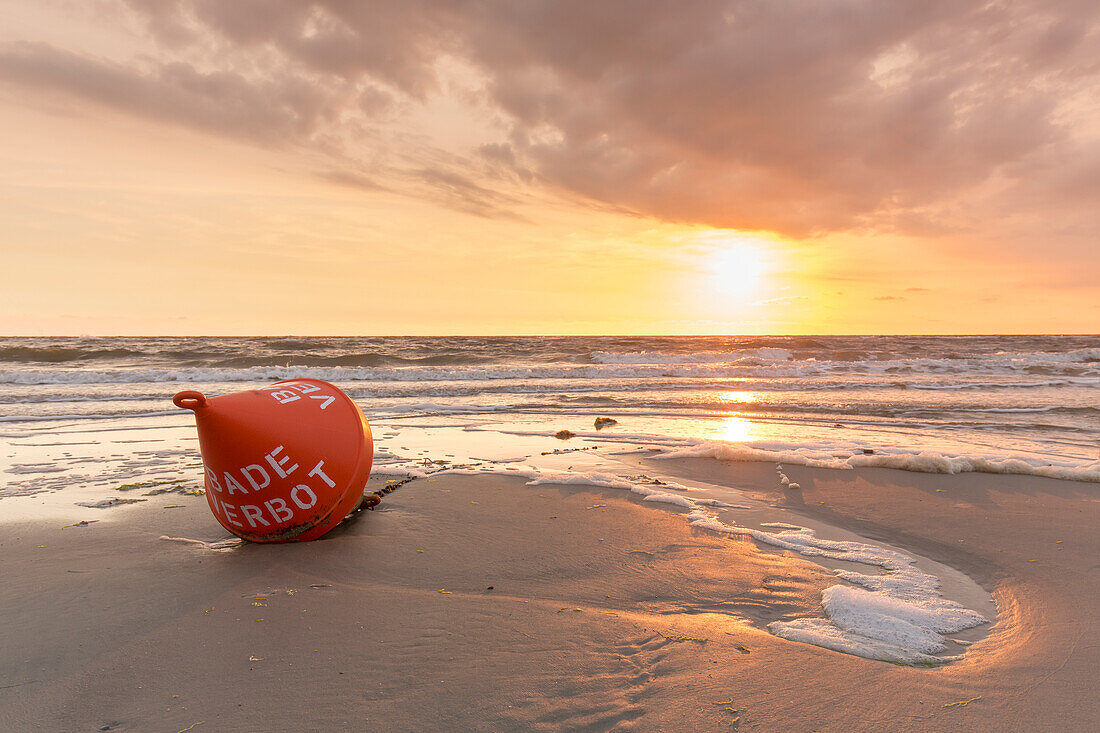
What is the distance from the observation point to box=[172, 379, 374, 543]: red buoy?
3693 millimetres

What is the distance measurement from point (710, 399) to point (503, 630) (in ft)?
39.7

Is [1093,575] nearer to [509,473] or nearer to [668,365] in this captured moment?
[509,473]

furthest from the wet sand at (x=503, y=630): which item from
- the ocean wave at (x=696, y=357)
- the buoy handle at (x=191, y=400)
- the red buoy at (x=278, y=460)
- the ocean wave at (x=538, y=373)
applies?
the ocean wave at (x=696, y=357)

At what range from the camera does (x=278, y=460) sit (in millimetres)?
3773

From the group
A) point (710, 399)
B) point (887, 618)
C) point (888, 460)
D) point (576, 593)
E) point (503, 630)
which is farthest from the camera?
point (710, 399)

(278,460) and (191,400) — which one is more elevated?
(191,400)

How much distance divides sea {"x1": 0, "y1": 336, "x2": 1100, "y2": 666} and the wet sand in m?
0.26

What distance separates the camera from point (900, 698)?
2.34 m

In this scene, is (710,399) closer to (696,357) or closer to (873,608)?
(873,608)

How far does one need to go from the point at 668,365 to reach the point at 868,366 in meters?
8.99

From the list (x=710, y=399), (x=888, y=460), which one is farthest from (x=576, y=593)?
(x=710, y=399)

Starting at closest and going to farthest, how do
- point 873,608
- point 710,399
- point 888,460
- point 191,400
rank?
1. point 873,608
2. point 191,400
3. point 888,460
4. point 710,399

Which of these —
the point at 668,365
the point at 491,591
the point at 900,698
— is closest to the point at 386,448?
the point at 491,591

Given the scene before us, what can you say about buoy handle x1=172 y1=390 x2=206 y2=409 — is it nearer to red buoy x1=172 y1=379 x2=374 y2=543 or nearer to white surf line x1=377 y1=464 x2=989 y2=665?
red buoy x1=172 y1=379 x2=374 y2=543
